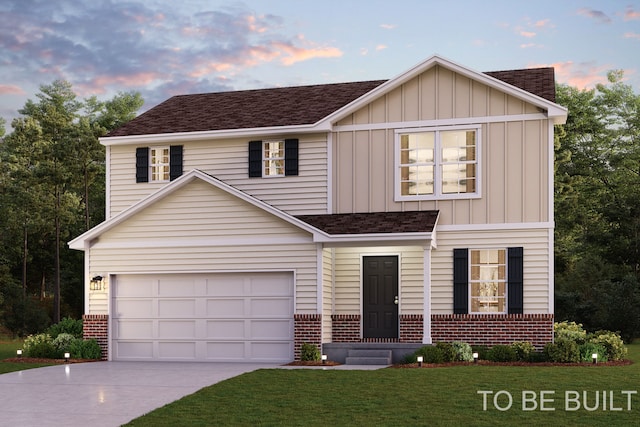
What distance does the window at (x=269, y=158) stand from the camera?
23.7 metres

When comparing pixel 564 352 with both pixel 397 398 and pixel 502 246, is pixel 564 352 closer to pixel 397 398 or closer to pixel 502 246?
pixel 502 246

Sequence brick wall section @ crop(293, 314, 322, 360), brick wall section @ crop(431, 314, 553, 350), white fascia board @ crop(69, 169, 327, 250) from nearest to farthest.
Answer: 1. brick wall section @ crop(293, 314, 322, 360)
2. white fascia board @ crop(69, 169, 327, 250)
3. brick wall section @ crop(431, 314, 553, 350)

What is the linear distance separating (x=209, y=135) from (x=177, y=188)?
8.70 feet

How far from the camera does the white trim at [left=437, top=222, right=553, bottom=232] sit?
21359 mm

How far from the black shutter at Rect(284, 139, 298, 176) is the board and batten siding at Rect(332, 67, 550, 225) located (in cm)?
113

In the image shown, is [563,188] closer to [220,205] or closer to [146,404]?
[220,205]

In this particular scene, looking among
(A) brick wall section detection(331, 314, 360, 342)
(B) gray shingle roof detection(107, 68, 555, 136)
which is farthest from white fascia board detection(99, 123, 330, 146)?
(A) brick wall section detection(331, 314, 360, 342)

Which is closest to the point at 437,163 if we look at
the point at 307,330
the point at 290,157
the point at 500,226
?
the point at 500,226

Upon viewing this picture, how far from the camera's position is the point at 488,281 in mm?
21672

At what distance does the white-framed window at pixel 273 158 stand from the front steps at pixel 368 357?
19.3 feet

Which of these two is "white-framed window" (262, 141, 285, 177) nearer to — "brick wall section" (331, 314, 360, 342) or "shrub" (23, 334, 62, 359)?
"brick wall section" (331, 314, 360, 342)

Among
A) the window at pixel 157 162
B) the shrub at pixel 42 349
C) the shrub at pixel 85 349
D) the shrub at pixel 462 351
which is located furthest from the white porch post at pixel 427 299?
the shrub at pixel 42 349

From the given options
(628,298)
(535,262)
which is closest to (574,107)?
(628,298)

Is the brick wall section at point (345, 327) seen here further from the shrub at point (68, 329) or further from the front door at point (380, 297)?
the shrub at point (68, 329)
